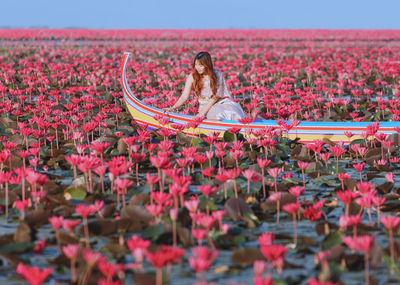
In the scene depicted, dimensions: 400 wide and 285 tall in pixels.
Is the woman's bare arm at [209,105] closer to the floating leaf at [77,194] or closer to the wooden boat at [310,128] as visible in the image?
the wooden boat at [310,128]

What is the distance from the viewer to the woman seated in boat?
9453mm

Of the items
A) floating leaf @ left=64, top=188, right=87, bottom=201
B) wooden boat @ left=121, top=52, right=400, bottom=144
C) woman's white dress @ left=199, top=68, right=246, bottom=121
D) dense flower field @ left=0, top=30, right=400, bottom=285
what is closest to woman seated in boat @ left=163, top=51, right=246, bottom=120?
woman's white dress @ left=199, top=68, right=246, bottom=121

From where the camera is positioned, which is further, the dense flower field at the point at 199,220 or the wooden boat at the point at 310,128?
the wooden boat at the point at 310,128

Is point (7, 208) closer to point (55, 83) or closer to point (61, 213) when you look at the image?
point (61, 213)

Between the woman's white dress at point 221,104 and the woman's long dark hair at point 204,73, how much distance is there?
0.07 metres

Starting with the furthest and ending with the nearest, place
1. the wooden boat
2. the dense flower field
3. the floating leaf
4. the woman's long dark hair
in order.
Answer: the woman's long dark hair → the wooden boat → the floating leaf → the dense flower field

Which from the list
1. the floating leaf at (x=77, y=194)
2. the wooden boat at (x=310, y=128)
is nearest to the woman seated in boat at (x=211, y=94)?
the wooden boat at (x=310, y=128)

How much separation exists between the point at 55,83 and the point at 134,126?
20.6 ft

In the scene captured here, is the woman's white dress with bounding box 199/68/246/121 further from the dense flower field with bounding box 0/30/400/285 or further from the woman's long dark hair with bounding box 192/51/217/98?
the dense flower field with bounding box 0/30/400/285

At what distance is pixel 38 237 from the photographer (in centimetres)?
470

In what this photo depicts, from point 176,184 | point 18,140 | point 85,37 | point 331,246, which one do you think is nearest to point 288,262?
point 331,246

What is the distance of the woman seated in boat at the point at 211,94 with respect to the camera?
9.45 metres

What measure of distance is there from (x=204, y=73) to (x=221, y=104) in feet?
1.76

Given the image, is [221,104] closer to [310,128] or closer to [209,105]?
[209,105]
